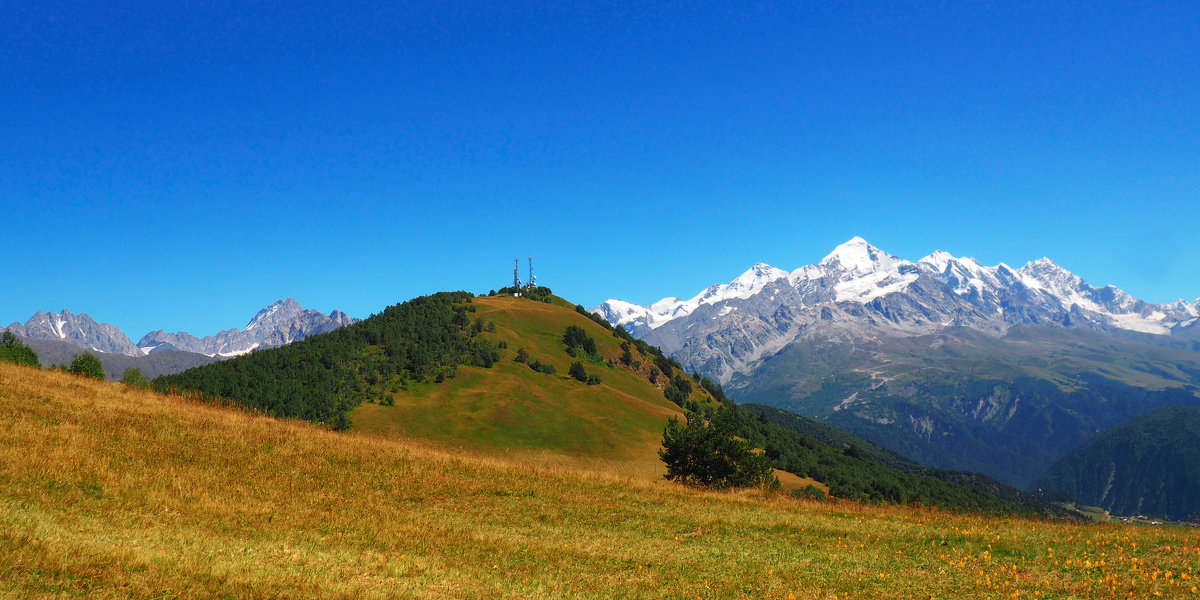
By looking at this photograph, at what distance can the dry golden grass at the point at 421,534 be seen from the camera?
15.0 m

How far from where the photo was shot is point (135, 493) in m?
19.8

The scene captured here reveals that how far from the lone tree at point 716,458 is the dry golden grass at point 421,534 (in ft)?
45.5

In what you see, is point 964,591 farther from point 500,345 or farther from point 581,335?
point 581,335

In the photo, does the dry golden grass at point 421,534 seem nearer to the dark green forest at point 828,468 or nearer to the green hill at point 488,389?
the green hill at point 488,389

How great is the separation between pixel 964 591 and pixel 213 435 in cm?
2784

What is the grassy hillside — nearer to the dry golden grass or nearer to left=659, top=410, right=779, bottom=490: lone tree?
left=659, top=410, right=779, bottom=490: lone tree

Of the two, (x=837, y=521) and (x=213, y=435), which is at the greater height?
(x=213, y=435)

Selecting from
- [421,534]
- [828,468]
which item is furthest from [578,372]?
[421,534]

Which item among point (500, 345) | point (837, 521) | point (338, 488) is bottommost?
point (837, 521)

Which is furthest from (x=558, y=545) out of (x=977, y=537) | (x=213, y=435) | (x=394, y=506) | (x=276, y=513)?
(x=213, y=435)

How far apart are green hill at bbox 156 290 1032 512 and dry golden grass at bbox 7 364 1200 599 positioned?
2065 inches

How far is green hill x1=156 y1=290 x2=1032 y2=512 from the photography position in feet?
326

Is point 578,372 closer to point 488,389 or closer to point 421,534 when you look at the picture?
point 488,389

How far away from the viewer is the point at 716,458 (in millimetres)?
44938
